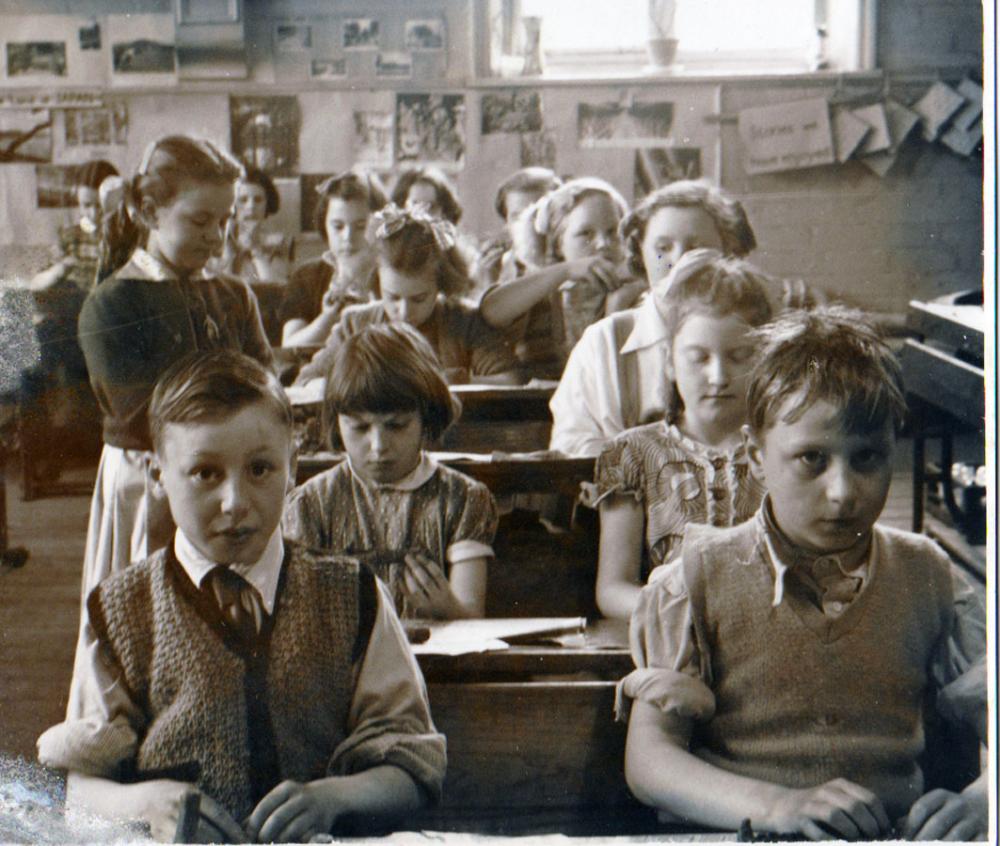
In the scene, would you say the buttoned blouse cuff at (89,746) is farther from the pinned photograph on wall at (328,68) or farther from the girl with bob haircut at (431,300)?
the pinned photograph on wall at (328,68)

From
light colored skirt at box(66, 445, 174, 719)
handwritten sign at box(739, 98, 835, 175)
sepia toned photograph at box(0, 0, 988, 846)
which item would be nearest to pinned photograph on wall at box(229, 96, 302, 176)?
sepia toned photograph at box(0, 0, 988, 846)

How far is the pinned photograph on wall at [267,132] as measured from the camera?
6.53 ft

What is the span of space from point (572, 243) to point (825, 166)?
404 mm

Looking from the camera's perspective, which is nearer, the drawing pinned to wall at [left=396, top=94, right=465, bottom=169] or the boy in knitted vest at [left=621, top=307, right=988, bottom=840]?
the boy in knitted vest at [left=621, top=307, right=988, bottom=840]

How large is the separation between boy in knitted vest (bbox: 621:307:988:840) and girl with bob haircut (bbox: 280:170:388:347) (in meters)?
0.62

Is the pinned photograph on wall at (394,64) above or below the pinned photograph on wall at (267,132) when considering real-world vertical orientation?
above

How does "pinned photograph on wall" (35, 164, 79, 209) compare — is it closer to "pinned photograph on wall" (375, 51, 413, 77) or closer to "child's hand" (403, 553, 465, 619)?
"pinned photograph on wall" (375, 51, 413, 77)

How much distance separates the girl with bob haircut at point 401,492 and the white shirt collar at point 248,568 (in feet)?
0.28

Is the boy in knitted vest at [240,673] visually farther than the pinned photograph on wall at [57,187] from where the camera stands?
No

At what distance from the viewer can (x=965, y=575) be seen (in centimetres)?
193

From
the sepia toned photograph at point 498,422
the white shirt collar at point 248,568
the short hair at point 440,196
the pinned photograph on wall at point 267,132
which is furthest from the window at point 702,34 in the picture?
the white shirt collar at point 248,568

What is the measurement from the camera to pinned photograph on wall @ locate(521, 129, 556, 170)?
77.7 inches

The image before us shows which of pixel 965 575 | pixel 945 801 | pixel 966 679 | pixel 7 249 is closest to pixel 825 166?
pixel 965 575

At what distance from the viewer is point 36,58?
6.45 feet
